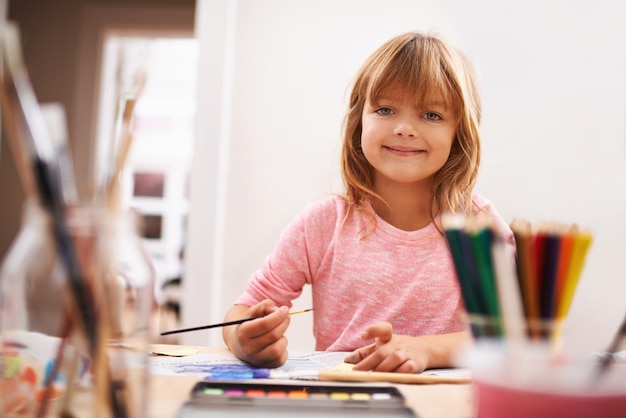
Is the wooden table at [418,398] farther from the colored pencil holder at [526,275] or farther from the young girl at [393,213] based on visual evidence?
the young girl at [393,213]

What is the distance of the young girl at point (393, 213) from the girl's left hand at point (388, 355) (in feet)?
0.79

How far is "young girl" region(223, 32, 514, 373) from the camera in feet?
2.85

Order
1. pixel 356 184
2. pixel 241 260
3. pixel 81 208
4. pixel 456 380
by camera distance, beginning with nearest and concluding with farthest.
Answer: pixel 81 208, pixel 456 380, pixel 356 184, pixel 241 260

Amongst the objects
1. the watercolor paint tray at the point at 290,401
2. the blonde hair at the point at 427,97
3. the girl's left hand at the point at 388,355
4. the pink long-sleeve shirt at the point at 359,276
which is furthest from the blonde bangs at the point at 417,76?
the watercolor paint tray at the point at 290,401

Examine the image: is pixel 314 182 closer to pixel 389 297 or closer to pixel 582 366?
pixel 389 297

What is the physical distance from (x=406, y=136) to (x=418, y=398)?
1.57 feet

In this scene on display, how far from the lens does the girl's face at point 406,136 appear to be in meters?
0.87

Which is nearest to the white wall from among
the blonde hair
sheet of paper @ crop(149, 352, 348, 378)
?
the blonde hair

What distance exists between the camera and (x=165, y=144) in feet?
13.7

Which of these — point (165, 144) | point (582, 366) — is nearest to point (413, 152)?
point (582, 366)

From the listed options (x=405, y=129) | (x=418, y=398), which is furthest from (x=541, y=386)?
(x=405, y=129)

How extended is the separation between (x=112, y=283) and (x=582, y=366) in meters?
0.27

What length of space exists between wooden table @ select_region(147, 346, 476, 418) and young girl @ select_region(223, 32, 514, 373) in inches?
12.8

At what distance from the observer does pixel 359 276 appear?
3.01ft
